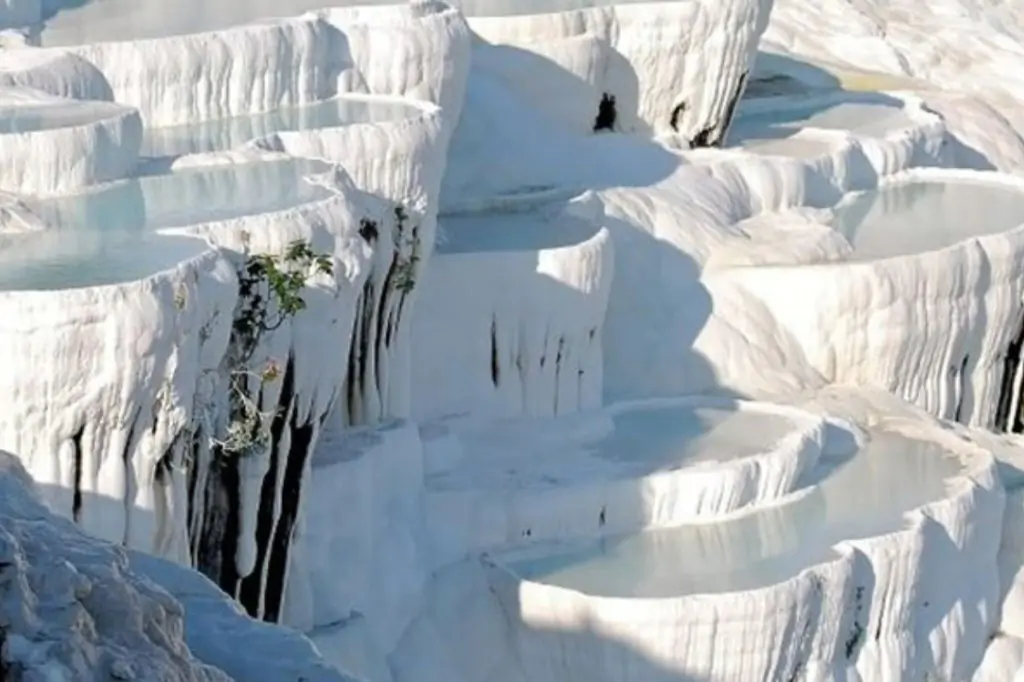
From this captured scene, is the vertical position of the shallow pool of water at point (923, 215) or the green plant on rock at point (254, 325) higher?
the green plant on rock at point (254, 325)

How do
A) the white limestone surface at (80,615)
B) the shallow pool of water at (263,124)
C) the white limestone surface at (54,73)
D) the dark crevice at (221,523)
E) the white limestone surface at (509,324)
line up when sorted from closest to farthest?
the white limestone surface at (80,615) → the dark crevice at (221,523) → the white limestone surface at (54,73) → the shallow pool of water at (263,124) → the white limestone surface at (509,324)

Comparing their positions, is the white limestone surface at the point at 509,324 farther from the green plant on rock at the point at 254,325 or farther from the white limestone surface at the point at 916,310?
the green plant on rock at the point at 254,325

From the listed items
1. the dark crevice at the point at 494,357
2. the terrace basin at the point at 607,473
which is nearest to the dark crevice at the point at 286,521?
the terrace basin at the point at 607,473

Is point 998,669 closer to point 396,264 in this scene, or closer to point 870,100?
point 396,264

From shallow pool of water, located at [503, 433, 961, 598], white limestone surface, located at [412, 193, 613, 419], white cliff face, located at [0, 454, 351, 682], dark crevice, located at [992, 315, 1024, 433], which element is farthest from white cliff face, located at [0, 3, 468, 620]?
dark crevice, located at [992, 315, 1024, 433]

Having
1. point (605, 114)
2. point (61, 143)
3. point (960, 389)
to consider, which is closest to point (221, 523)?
point (61, 143)

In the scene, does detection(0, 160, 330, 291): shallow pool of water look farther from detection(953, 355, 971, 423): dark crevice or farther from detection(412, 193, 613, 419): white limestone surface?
detection(953, 355, 971, 423): dark crevice

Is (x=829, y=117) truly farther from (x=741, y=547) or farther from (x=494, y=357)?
(x=741, y=547)

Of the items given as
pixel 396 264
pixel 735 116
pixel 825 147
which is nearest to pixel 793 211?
pixel 825 147
